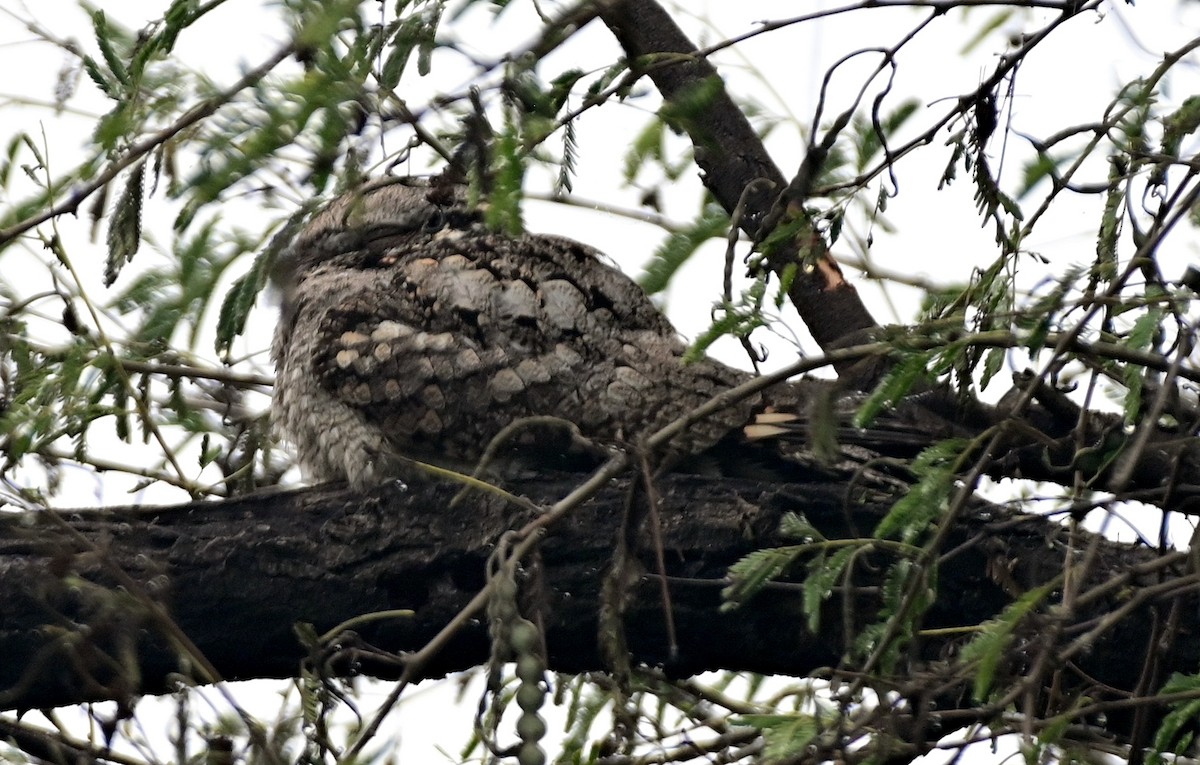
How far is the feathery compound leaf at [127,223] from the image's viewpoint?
7.16 ft

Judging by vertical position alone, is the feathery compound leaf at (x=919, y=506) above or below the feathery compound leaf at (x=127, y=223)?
below

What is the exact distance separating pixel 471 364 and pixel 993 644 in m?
1.80

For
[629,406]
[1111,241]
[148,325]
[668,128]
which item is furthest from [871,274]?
[148,325]

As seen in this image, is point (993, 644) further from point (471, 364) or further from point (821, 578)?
point (471, 364)

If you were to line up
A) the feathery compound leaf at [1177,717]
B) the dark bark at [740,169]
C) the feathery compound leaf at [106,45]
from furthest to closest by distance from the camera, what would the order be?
A: 1. the dark bark at [740,169]
2. the feathery compound leaf at [106,45]
3. the feathery compound leaf at [1177,717]

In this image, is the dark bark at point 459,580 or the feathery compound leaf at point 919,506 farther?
the dark bark at point 459,580

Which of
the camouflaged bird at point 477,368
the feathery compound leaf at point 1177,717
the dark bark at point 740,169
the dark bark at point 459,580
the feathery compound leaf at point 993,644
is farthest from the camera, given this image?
the dark bark at point 740,169

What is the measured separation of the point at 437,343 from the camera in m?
3.40

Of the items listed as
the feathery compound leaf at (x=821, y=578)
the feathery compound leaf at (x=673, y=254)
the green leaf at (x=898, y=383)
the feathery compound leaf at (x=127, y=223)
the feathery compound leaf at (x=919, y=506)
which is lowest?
the feathery compound leaf at (x=821, y=578)

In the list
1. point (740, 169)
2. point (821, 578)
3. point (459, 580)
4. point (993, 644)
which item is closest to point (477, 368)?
point (459, 580)

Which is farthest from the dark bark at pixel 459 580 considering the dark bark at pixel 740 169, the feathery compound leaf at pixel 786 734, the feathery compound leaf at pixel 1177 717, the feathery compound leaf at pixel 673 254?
the feathery compound leaf at pixel 673 254

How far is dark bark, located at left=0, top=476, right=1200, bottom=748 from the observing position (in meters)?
2.72

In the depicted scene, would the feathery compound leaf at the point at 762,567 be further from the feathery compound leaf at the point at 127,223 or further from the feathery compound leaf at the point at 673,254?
the feathery compound leaf at the point at 127,223

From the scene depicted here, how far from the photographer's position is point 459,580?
2.91 meters
